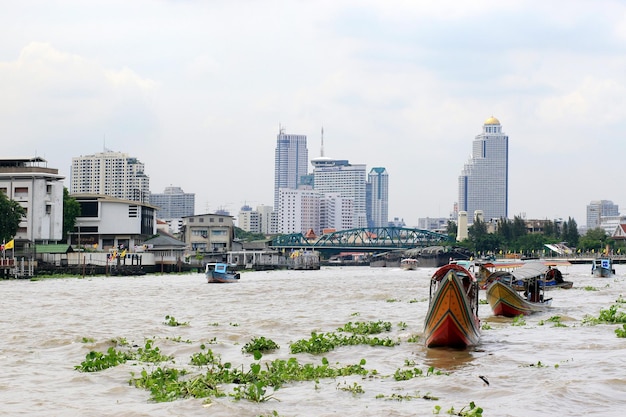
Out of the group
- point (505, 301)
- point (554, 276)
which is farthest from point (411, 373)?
point (554, 276)

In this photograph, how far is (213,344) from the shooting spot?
20.2m

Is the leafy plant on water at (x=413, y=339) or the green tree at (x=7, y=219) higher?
the green tree at (x=7, y=219)

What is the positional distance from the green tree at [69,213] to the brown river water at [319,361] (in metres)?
60.1

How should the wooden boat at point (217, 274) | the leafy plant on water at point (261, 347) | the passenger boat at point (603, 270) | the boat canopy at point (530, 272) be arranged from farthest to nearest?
the passenger boat at point (603, 270) < the wooden boat at point (217, 274) < the boat canopy at point (530, 272) < the leafy plant on water at point (261, 347)

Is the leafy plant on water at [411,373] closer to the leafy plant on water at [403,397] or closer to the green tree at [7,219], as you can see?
the leafy plant on water at [403,397]

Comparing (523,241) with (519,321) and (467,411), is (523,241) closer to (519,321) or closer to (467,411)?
(519,321)

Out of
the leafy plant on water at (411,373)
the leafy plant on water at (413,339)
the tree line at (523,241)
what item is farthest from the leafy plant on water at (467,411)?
the tree line at (523,241)

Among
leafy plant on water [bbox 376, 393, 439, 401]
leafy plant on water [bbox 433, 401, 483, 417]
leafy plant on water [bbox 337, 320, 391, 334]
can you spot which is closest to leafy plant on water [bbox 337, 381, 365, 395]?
leafy plant on water [bbox 376, 393, 439, 401]

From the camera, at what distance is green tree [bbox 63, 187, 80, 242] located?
92.4 meters

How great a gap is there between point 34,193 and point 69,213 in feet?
35.5

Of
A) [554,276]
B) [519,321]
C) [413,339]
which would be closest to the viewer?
[413,339]

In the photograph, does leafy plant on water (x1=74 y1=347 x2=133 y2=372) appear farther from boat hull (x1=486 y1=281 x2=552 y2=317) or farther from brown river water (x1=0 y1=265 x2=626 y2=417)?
boat hull (x1=486 y1=281 x2=552 y2=317)

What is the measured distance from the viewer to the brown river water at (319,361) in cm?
1301

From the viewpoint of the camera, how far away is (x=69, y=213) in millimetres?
92625
